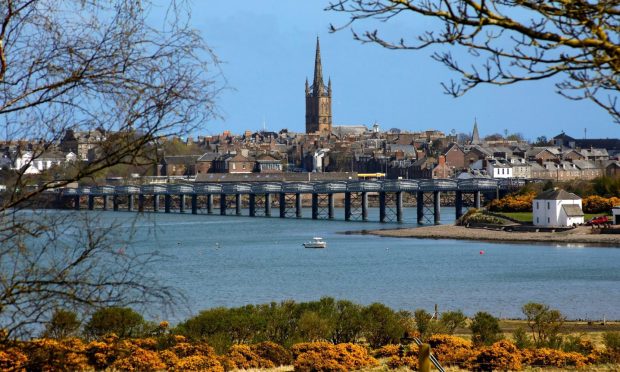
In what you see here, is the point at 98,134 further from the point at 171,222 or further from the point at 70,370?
the point at 171,222

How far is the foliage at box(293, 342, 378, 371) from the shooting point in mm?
19516

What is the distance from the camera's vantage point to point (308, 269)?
5994cm

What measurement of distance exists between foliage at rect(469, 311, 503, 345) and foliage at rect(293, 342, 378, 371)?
4.04m

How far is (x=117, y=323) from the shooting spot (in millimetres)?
21453

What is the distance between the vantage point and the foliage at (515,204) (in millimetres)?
87875

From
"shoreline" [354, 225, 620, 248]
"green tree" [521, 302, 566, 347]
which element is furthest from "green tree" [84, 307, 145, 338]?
"shoreline" [354, 225, 620, 248]

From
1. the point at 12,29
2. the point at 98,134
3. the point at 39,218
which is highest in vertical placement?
the point at 12,29

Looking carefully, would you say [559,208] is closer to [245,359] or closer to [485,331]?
[485,331]

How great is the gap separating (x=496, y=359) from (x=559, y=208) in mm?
57858

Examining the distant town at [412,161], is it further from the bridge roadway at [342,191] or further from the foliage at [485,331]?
the foliage at [485,331]

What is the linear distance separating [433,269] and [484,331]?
3470cm

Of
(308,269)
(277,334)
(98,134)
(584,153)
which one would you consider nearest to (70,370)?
(98,134)

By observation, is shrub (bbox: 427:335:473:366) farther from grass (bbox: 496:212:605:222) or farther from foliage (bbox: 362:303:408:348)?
grass (bbox: 496:212:605:222)

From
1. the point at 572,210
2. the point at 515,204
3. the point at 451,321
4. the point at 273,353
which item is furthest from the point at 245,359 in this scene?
the point at 515,204
